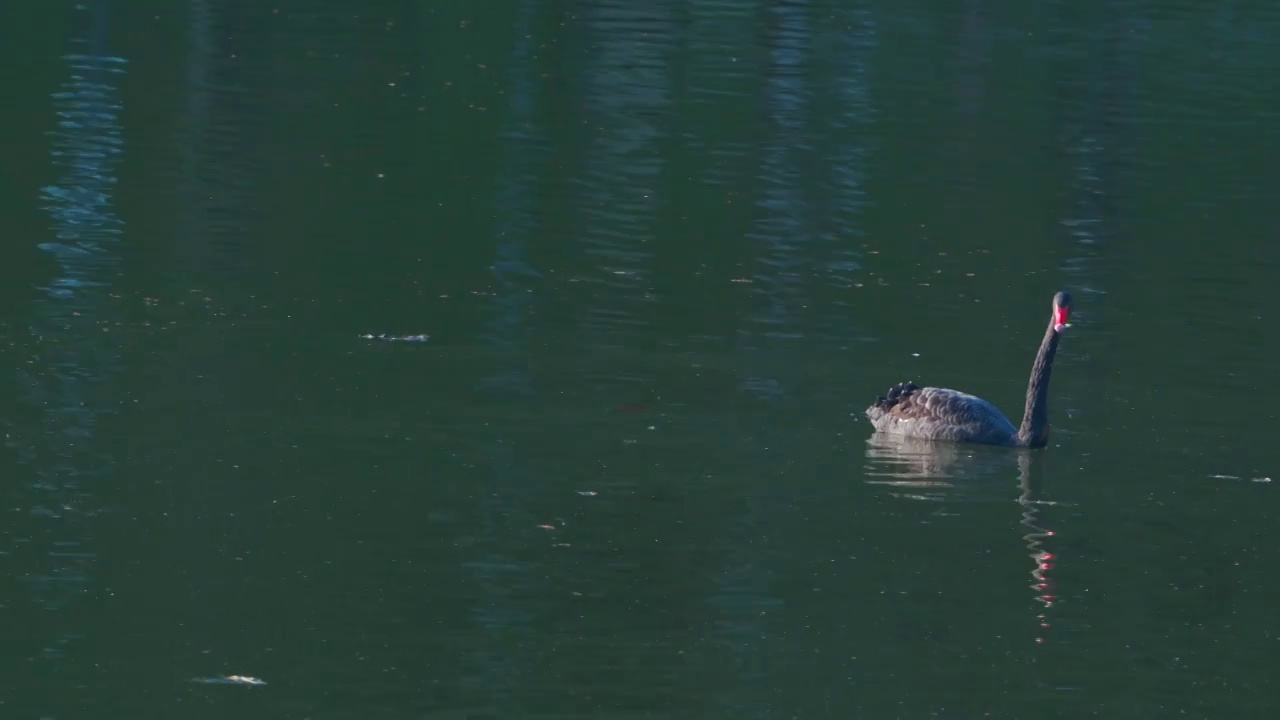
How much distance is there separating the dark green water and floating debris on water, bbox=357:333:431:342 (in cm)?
13

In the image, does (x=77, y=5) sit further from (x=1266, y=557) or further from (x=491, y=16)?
(x=1266, y=557)

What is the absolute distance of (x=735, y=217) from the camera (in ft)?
85.7

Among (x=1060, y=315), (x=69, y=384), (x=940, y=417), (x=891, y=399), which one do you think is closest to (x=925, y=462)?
(x=940, y=417)

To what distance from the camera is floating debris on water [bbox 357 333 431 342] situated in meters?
19.4

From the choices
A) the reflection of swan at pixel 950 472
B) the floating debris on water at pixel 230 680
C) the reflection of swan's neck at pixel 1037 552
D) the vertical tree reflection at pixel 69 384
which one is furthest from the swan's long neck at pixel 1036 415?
the floating debris on water at pixel 230 680

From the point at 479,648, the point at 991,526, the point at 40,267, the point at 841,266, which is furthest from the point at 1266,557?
the point at 40,267

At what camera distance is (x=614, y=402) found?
17.6 metres

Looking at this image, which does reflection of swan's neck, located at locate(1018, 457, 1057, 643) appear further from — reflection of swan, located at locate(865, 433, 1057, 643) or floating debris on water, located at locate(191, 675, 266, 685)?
floating debris on water, located at locate(191, 675, 266, 685)

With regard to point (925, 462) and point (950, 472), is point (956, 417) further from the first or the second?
point (950, 472)

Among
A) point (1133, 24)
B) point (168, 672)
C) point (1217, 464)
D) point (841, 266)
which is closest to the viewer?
point (168, 672)

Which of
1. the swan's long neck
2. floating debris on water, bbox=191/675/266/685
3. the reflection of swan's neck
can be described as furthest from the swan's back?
floating debris on water, bbox=191/675/266/685

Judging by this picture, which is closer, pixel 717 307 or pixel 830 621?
pixel 830 621

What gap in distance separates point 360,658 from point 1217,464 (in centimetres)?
683

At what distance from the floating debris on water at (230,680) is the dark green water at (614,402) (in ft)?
0.14
